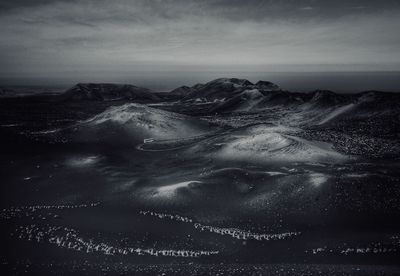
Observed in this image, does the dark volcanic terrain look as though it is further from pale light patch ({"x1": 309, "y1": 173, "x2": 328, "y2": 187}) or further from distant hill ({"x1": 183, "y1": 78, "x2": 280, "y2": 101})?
distant hill ({"x1": 183, "y1": 78, "x2": 280, "y2": 101})

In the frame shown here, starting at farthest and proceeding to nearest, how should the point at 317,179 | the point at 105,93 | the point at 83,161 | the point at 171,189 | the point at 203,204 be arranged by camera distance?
the point at 105,93, the point at 83,161, the point at 317,179, the point at 171,189, the point at 203,204

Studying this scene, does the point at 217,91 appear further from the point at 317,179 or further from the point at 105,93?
the point at 317,179

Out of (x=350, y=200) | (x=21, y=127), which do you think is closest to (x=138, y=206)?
(x=350, y=200)

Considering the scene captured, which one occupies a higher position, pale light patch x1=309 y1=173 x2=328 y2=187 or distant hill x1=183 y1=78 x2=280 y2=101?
distant hill x1=183 y1=78 x2=280 y2=101

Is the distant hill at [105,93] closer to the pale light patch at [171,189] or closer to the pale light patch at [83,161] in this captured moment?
the pale light patch at [83,161]

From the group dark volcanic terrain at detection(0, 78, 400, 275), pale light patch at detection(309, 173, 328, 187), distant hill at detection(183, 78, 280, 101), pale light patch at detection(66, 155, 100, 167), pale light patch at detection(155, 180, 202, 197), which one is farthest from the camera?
distant hill at detection(183, 78, 280, 101)

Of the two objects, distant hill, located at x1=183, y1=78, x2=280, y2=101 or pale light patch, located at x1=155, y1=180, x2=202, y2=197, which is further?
distant hill, located at x1=183, y1=78, x2=280, y2=101

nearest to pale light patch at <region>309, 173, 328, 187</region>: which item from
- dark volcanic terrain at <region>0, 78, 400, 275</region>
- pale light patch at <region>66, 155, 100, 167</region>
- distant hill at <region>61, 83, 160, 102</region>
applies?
dark volcanic terrain at <region>0, 78, 400, 275</region>

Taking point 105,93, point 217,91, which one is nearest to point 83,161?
point 217,91

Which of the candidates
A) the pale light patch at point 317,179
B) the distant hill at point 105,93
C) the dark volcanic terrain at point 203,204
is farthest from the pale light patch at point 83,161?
the distant hill at point 105,93
